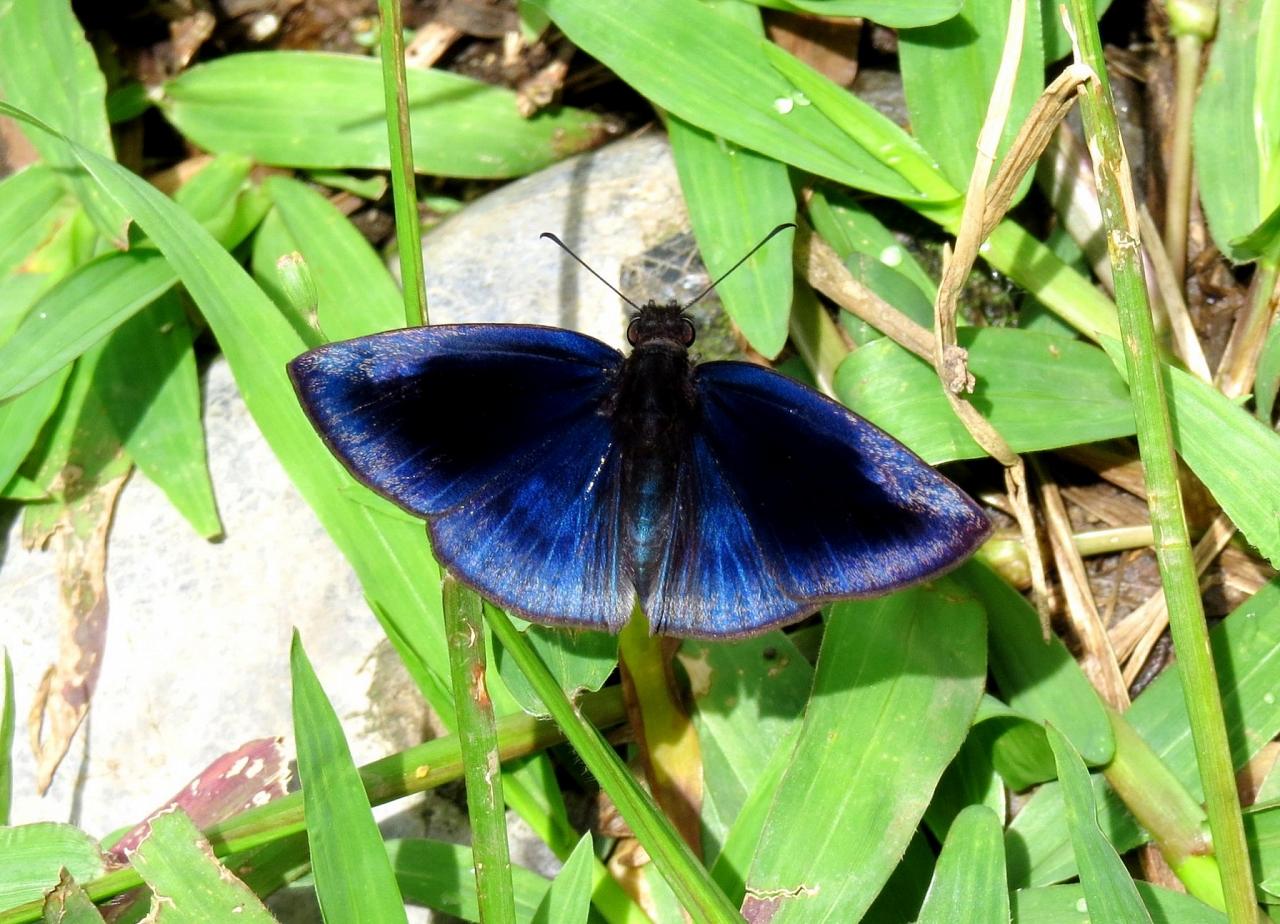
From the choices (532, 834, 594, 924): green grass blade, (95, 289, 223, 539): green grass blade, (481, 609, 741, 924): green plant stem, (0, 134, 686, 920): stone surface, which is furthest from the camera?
(95, 289, 223, 539): green grass blade

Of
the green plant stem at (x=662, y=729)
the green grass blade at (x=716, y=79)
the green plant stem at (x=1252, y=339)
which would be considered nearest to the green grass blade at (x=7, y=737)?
the green plant stem at (x=662, y=729)

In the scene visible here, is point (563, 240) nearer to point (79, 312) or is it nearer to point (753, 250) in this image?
point (753, 250)

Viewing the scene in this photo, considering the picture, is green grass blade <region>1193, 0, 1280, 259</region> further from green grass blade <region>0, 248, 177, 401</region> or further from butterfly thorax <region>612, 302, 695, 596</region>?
green grass blade <region>0, 248, 177, 401</region>

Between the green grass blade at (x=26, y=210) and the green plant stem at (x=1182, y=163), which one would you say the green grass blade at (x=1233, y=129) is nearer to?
the green plant stem at (x=1182, y=163)

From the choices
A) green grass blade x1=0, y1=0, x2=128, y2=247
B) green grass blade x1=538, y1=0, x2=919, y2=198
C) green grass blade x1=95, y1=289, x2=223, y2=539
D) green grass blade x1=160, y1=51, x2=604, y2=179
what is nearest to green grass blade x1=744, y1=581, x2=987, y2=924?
green grass blade x1=538, y1=0, x2=919, y2=198

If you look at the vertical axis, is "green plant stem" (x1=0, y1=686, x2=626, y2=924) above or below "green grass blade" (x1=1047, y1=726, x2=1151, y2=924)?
below

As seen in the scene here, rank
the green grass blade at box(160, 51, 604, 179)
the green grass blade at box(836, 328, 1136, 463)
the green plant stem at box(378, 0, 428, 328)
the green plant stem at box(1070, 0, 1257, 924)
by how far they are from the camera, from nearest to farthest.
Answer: the green plant stem at box(1070, 0, 1257, 924), the green plant stem at box(378, 0, 428, 328), the green grass blade at box(836, 328, 1136, 463), the green grass blade at box(160, 51, 604, 179)

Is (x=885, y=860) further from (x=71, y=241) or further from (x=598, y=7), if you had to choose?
(x=71, y=241)

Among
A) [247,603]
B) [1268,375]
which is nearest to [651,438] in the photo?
[247,603]
